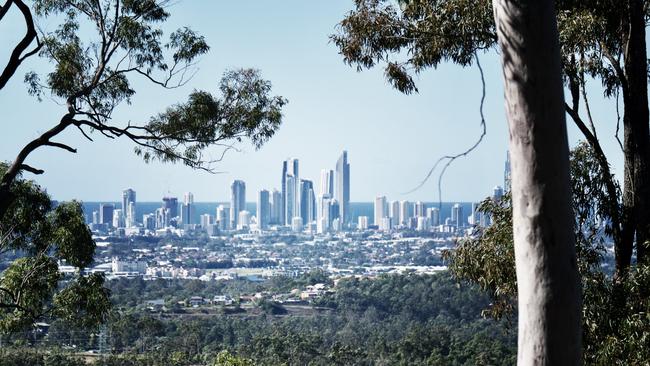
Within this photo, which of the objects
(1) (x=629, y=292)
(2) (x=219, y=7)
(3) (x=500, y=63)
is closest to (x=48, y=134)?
(1) (x=629, y=292)

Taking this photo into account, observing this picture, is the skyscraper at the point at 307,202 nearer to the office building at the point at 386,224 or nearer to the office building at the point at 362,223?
the office building at the point at 362,223

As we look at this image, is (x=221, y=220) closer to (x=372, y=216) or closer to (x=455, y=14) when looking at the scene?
(x=372, y=216)

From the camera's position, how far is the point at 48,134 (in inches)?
208

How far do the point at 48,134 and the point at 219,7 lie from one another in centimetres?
3690

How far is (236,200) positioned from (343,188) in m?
9.37

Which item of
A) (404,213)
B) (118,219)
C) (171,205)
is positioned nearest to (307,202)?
(404,213)

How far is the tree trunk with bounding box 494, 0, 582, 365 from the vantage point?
5.09 feet

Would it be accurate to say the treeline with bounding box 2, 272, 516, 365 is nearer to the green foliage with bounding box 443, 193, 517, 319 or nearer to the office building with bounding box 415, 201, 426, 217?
the green foliage with bounding box 443, 193, 517, 319

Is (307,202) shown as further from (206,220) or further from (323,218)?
(206,220)

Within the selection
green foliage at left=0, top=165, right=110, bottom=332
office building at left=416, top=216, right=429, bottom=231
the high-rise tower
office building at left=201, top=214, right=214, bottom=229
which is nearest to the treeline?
green foliage at left=0, top=165, right=110, bottom=332

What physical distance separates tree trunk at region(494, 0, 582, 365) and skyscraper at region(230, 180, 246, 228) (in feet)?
232

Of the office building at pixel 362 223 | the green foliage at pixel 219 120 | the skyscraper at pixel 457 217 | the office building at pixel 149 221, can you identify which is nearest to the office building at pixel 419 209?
the office building at pixel 362 223

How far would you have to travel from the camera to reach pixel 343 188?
78.2 metres

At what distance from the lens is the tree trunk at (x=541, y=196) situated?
1552mm
